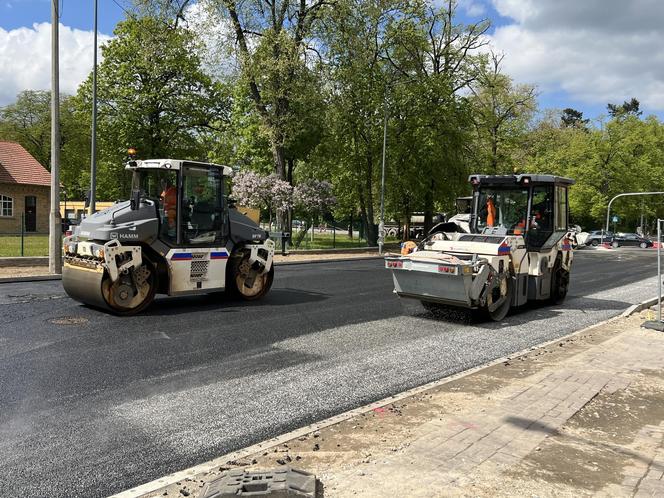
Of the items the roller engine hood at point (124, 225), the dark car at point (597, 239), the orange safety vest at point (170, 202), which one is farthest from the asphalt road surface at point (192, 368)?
the dark car at point (597, 239)

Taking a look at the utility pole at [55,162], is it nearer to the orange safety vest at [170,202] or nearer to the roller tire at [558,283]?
the orange safety vest at [170,202]

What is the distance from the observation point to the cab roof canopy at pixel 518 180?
11.8 metres

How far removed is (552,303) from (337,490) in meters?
10.6

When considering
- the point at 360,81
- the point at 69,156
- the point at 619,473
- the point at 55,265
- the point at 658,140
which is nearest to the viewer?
the point at 619,473

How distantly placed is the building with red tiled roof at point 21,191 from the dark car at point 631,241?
4567 centimetres

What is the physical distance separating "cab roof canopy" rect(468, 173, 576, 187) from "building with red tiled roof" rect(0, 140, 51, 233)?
109 ft

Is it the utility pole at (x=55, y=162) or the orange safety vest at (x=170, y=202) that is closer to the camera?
the orange safety vest at (x=170, y=202)

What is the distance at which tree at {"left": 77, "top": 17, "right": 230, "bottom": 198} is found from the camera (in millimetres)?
35906

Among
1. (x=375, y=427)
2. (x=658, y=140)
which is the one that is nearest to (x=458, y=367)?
(x=375, y=427)

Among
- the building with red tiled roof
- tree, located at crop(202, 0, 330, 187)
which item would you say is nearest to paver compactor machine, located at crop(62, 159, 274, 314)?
tree, located at crop(202, 0, 330, 187)

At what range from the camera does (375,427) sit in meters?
4.90

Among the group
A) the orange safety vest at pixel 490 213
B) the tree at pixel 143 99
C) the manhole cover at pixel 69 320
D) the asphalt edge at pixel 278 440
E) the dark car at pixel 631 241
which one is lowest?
the asphalt edge at pixel 278 440

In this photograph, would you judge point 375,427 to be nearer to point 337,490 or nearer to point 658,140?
point 337,490

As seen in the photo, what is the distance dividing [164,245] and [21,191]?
107ft
